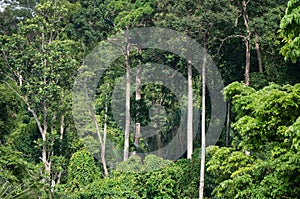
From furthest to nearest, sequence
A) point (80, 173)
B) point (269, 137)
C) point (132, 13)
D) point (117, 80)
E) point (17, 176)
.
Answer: point (117, 80) < point (132, 13) < point (80, 173) < point (17, 176) < point (269, 137)

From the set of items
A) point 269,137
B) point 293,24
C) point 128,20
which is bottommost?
point 269,137

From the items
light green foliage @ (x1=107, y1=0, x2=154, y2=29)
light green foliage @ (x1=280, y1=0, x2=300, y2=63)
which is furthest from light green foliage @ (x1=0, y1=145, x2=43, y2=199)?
light green foliage @ (x1=107, y1=0, x2=154, y2=29)

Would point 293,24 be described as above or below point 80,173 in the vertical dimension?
above

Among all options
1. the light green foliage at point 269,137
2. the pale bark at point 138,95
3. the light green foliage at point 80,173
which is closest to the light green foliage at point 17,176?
the light green foliage at point 269,137

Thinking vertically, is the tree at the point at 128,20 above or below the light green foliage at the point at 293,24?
above

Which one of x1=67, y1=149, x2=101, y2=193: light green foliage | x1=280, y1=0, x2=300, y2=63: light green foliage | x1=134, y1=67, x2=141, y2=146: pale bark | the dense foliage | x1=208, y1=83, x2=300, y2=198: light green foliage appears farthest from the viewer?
x1=134, y1=67, x2=141, y2=146: pale bark

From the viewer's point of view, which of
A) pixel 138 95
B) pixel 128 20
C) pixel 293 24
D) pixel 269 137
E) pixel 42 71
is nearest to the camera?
pixel 293 24

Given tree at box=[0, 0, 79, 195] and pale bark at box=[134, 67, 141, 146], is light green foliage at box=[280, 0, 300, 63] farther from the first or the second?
tree at box=[0, 0, 79, 195]

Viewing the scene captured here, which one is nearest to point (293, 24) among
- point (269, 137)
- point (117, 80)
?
point (269, 137)

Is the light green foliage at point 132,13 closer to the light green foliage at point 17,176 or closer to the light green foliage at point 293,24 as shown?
the light green foliage at point 17,176

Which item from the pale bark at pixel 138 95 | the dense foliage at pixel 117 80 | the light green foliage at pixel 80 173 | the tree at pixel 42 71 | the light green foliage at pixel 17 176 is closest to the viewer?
the light green foliage at pixel 17 176

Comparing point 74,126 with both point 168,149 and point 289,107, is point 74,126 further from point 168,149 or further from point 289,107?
point 289,107

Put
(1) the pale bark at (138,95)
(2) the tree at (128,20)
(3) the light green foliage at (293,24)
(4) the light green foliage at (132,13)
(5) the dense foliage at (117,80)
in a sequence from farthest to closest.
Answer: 1. (1) the pale bark at (138,95)
2. (4) the light green foliage at (132,13)
3. (2) the tree at (128,20)
4. (5) the dense foliage at (117,80)
5. (3) the light green foliage at (293,24)

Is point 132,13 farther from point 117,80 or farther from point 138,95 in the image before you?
point 138,95
